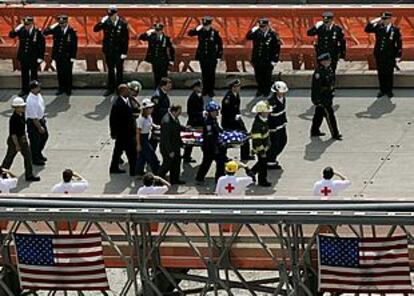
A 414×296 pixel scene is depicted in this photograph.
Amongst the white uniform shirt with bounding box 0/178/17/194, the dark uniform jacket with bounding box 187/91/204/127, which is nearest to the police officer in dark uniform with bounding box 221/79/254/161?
Answer: the dark uniform jacket with bounding box 187/91/204/127

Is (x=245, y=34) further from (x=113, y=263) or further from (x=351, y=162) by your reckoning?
(x=113, y=263)

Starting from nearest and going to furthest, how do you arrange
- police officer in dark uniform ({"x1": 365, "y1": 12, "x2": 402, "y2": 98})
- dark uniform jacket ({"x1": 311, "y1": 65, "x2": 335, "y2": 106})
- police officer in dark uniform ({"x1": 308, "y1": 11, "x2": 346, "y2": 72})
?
1. dark uniform jacket ({"x1": 311, "y1": 65, "x2": 335, "y2": 106})
2. police officer in dark uniform ({"x1": 365, "y1": 12, "x2": 402, "y2": 98})
3. police officer in dark uniform ({"x1": 308, "y1": 11, "x2": 346, "y2": 72})

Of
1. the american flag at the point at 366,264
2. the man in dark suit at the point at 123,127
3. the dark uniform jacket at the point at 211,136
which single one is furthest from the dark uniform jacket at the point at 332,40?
the american flag at the point at 366,264

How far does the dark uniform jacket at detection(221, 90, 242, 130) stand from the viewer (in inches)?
1094

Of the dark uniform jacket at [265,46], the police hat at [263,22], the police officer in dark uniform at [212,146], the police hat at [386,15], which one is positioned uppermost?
the police hat at [386,15]

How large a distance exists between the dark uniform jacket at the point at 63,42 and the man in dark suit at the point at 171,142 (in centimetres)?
517

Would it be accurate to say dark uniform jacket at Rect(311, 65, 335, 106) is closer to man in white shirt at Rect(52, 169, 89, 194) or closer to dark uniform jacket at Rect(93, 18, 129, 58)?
dark uniform jacket at Rect(93, 18, 129, 58)

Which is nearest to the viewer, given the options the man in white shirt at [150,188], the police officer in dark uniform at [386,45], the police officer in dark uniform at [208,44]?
the man in white shirt at [150,188]

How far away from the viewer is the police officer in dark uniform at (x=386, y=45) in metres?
30.3

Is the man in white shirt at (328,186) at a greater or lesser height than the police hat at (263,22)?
lesser

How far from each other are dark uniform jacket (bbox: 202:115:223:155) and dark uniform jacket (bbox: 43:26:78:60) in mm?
5587

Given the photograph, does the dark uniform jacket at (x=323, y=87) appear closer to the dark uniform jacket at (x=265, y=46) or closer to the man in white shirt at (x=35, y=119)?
the dark uniform jacket at (x=265, y=46)

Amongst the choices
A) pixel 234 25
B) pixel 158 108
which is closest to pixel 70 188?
pixel 158 108

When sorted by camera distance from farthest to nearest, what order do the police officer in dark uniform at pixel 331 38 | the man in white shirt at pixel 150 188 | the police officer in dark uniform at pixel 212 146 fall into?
the police officer in dark uniform at pixel 331 38, the police officer in dark uniform at pixel 212 146, the man in white shirt at pixel 150 188
